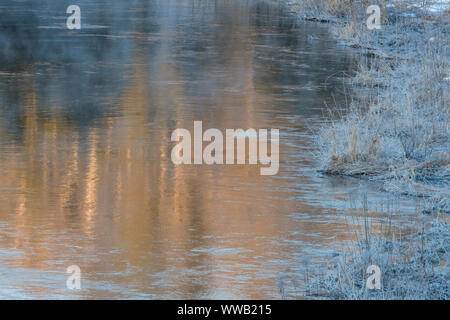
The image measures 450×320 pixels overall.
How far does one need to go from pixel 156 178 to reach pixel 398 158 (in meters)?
2.82

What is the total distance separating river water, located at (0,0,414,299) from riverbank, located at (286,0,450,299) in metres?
0.34

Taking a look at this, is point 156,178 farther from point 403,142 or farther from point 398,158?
point 403,142

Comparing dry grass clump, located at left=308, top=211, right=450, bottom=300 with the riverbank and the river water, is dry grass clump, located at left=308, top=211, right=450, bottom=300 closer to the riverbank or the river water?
the riverbank

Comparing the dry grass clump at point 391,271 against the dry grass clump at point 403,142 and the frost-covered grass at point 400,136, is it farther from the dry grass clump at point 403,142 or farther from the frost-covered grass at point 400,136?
the dry grass clump at point 403,142

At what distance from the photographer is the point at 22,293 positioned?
713 cm

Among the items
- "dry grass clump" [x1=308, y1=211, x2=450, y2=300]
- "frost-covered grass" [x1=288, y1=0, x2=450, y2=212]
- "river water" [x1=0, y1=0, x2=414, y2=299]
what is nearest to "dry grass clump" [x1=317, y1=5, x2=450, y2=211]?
"frost-covered grass" [x1=288, y1=0, x2=450, y2=212]

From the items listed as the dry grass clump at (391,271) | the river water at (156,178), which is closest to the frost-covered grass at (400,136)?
the river water at (156,178)

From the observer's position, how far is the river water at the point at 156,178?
25.5 ft

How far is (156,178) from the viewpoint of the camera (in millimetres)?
10664

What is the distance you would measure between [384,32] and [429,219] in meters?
16.9

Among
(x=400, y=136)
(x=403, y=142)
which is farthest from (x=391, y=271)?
(x=400, y=136)

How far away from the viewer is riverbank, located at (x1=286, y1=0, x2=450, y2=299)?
7.26m

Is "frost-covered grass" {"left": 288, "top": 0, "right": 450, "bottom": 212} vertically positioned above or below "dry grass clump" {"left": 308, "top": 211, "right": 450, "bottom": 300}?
above
